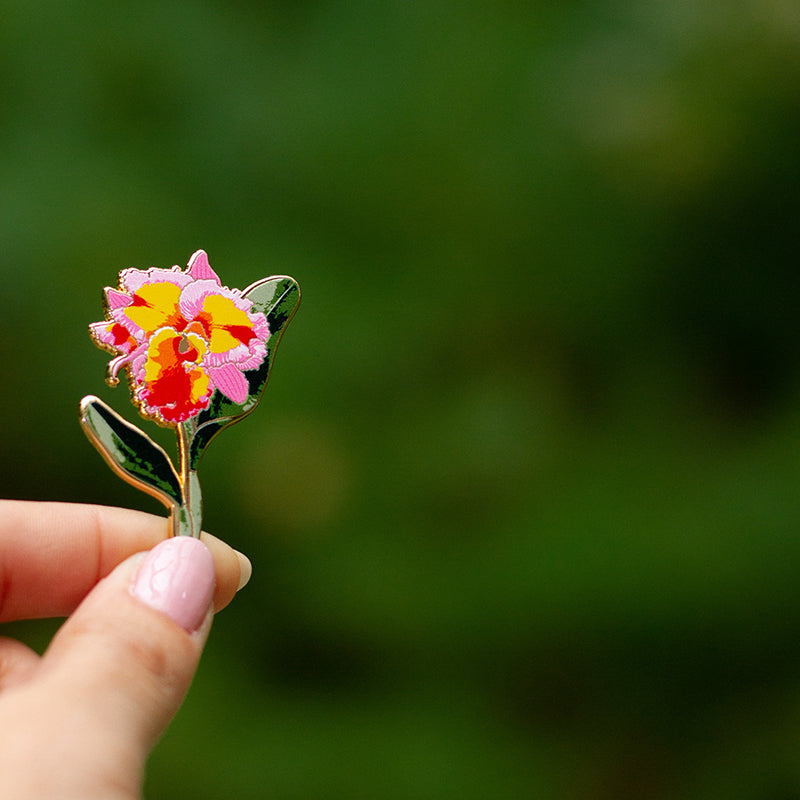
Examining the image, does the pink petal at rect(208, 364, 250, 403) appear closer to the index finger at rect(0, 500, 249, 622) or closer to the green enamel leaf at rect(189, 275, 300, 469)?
the green enamel leaf at rect(189, 275, 300, 469)

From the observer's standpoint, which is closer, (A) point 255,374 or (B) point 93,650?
(B) point 93,650

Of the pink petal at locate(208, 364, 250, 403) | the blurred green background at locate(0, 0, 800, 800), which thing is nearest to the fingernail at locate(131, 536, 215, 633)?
the pink petal at locate(208, 364, 250, 403)

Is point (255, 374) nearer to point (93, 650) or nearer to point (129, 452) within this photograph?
point (129, 452)

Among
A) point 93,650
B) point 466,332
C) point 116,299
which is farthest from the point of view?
point 466,332

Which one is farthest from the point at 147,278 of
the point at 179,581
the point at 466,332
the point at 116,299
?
the point at 466,332

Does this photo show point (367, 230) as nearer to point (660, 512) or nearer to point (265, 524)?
point (265, 524)

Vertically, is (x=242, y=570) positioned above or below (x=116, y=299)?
below

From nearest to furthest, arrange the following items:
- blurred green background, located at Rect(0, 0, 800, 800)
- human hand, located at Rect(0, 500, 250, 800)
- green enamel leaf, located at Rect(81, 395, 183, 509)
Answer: human hand, located at Rect(0, 500, 250, 800), green enamel leaf, located at Rect(81, 395, 183, 509), blurred green background, located at Rect(0, 0, 800, 800)
